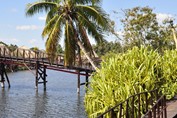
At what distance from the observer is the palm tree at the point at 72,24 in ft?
65.8

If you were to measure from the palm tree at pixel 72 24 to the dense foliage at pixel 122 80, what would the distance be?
10.5m

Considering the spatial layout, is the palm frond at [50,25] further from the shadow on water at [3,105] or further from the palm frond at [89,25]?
the shadow on water at [3,105]

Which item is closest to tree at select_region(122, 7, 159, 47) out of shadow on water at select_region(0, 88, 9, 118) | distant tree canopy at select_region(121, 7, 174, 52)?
distant tree canopy at select_region(121, 7, 174, 52)

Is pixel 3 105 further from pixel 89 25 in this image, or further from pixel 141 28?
pixel 141 28

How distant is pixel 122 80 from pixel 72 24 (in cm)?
1269

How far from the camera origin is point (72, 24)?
20.5m

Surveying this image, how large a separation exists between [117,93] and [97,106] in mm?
733

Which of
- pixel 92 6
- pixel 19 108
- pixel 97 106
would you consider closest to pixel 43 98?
pixel 19 108

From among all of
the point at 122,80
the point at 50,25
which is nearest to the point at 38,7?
the point at 50,25

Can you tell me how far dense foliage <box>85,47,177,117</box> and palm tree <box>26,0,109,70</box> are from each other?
34.4 ft

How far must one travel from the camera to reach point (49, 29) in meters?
20.9

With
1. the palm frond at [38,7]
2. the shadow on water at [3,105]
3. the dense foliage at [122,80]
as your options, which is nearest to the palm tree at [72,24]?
the palm frond at [38,7]

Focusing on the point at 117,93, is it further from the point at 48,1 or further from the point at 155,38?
the point at 155,38

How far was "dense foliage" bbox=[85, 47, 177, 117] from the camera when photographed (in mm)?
7852
